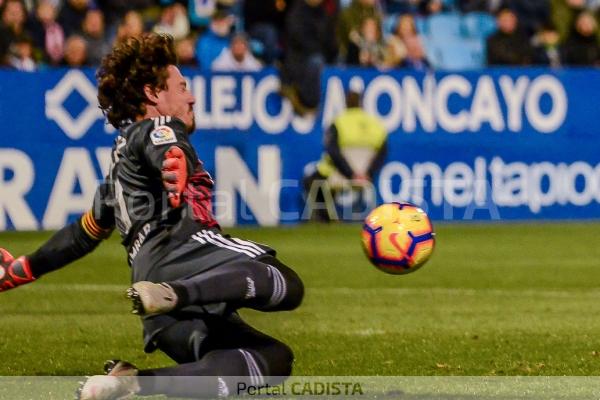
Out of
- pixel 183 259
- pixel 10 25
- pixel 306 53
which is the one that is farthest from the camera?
pixel 306 53

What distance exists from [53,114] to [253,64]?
119 inches

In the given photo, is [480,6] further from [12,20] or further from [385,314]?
[385,314]

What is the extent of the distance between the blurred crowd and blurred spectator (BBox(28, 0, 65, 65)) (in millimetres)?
13

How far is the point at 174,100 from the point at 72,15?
12.9 metres

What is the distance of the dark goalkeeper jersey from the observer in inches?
223

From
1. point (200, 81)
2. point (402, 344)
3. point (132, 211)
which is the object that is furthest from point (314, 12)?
point (132, 211)

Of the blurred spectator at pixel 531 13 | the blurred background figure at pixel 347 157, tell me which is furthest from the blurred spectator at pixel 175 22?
the blurred spectator at pixel 531 13

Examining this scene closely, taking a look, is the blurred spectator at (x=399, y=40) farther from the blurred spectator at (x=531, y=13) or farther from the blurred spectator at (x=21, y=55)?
the blurred spectator at (x=21, y=55)

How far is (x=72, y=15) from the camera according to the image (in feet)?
60.8

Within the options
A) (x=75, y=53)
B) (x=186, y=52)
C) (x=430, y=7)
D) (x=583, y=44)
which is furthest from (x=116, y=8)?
(x=583, y=44)

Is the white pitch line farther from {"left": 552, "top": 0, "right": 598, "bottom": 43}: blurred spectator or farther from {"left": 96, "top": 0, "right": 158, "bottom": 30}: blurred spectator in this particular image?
{"left": 552, "top": 0, "right": 598, "bottom": 43}: blurred spectator

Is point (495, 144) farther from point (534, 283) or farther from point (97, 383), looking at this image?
point (97, 383)

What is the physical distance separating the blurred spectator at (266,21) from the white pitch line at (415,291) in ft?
27.2

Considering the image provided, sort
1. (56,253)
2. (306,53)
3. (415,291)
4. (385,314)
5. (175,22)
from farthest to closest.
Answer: (175,22)
(306,53)
(415,291)
(385,314)
(56,253)
